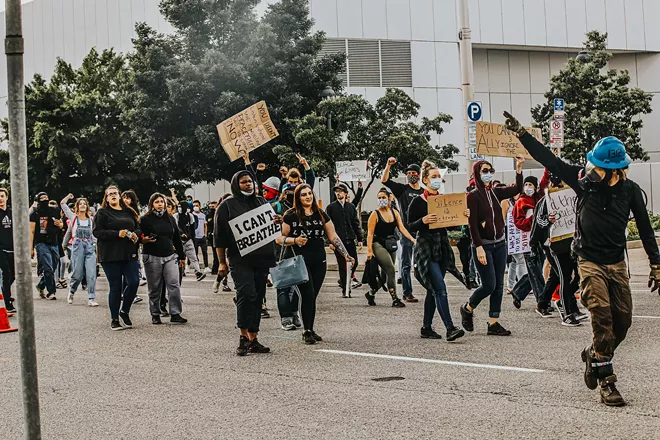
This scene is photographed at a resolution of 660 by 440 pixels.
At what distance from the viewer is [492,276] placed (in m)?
9.96

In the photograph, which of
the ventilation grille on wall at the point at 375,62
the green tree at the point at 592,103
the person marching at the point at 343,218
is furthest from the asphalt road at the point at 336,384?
the ventilation grille on wall at the point at 375,62

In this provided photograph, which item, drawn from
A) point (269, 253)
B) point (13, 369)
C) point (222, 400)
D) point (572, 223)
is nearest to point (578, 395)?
point (222, 400)

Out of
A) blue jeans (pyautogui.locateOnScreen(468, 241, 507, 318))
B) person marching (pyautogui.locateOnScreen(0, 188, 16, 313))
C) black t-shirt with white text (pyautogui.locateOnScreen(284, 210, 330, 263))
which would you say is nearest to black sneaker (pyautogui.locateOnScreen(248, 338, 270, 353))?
black t-shirt with white text (pyautogui.locateOnScreen(284, 210, 330, 263))

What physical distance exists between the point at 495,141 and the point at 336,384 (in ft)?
21.6

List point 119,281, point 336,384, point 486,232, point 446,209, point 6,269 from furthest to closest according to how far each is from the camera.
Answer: point 6,269, point 119,281, point 446,209, point 486,232, point 336,384

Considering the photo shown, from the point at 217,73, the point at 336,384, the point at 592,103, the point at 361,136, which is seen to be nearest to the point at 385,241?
the point at 336,384

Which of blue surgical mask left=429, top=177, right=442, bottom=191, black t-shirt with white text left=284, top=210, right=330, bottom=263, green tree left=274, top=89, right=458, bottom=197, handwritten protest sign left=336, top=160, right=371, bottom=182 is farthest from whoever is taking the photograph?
green tree left=274, top=89, right=458, bottom=197

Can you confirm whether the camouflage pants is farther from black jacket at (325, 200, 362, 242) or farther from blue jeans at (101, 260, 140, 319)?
black jacket at (325, 200, 362, 242)

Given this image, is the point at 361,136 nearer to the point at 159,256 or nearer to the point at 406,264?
the point at 406,264

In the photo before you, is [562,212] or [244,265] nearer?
[244,265]

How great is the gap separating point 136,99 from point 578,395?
2878 cm

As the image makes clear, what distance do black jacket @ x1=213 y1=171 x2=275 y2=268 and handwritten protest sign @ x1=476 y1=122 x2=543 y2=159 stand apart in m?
4.45

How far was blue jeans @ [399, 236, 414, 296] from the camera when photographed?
14406 millimetres

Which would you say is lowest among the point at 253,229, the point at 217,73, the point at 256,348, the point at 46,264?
the point at 256,348
